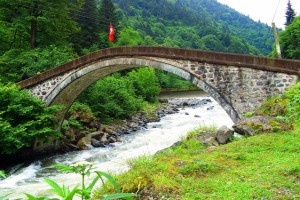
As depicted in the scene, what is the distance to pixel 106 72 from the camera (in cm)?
1419

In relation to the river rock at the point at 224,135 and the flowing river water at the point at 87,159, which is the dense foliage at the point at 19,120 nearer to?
the flowing river water at the point at 87,159

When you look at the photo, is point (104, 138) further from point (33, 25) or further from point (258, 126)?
point (258, 126)

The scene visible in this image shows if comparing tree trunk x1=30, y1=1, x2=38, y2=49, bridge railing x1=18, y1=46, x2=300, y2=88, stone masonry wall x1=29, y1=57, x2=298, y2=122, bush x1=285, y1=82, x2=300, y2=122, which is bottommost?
bush x1=285, y1=82, x2=300, y2=122

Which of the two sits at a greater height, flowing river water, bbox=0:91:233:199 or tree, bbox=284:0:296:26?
tree, bbox=284:0:296:26

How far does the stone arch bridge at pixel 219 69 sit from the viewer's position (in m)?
8.34

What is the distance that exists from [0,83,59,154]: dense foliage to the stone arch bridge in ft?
7.45

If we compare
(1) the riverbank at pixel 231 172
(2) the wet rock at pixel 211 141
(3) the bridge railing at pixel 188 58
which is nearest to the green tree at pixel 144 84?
(3) the bridge railing at pixel 188 58

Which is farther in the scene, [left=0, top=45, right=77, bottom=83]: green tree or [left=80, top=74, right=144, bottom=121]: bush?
[left=80, top=74, right=144, bottom=121]: bush

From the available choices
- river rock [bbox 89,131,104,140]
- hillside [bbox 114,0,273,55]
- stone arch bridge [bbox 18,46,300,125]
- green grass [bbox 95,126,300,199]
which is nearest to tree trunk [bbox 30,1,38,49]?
stone arch bridge [bbox 18,46,300,125]

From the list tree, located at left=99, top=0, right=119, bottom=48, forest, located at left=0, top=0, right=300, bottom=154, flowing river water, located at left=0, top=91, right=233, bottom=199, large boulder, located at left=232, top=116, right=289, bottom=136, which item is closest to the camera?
large boulder, located at left=232, top=116, right=289, bottom=136

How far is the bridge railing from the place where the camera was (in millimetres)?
8219

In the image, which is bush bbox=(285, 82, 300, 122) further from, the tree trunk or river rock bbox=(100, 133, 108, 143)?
the tree trunk

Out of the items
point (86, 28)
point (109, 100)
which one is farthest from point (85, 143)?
point (86, 28)

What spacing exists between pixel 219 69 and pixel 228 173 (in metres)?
5.76
